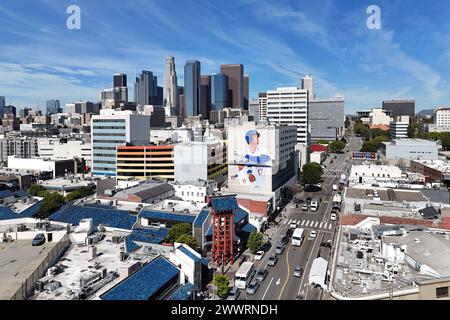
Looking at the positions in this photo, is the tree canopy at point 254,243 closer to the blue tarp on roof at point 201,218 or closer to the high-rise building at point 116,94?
the blue tarp on roof at point 201,218

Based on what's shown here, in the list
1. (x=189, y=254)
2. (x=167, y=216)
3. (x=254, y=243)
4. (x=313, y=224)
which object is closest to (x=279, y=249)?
(x=254, y=243)

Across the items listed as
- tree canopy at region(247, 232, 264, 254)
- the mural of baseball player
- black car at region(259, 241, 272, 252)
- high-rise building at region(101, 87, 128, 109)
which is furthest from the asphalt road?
high-rise building at region(101, 87, 128, 109)

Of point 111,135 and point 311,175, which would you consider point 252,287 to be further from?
point 111,135

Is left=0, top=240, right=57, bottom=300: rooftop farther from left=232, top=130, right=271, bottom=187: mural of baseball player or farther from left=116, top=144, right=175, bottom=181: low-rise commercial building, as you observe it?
left=116, top=144, right=175, bottom=181: low-rise commercial building

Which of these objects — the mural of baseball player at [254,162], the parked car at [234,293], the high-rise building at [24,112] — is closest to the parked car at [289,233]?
the mural of baseball player at [254,162]

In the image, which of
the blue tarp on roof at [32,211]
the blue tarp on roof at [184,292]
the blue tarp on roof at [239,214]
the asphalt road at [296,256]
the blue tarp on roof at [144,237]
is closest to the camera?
the blue tarp on roof at [184,292]
